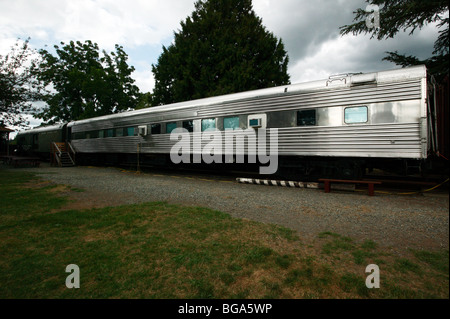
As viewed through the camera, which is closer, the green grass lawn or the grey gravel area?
the green grass lawn

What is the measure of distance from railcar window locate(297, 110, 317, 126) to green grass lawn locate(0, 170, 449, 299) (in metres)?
4.93

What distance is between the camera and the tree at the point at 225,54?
1672 cm

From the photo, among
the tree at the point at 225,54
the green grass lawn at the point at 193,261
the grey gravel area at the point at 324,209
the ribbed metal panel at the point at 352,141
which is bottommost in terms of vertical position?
the green grass lawn at the point at 193,261

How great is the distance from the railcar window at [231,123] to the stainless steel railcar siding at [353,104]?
8.4 inches

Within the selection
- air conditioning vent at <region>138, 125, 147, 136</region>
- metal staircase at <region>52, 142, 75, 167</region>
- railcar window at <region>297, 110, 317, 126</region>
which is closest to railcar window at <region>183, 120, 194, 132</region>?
air conditioning vent at <region>138, 125, 147, 136</region>

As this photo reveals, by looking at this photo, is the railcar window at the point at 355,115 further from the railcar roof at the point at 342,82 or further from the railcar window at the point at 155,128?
the railcar window at the point at 155,128

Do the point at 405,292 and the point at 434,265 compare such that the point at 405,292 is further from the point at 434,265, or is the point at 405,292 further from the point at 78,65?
the point at 78,65

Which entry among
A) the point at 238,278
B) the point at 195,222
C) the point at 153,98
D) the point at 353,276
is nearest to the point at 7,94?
the point at 153,98

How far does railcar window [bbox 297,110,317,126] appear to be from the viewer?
7.63 meters

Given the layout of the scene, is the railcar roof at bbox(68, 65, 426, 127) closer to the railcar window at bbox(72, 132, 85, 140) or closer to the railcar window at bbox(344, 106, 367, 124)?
the railcar window at bbox(344, 106, 367, 124)

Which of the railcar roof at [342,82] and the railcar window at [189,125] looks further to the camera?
the railcar window at [189,125]

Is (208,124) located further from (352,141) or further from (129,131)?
(129,131)

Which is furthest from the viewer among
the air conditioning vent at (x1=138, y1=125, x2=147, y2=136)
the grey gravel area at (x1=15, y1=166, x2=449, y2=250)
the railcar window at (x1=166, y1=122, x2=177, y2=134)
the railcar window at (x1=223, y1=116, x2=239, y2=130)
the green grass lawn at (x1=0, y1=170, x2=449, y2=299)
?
the air conditioning vent at (x1=138, y1=125, x2=147, y2=136)

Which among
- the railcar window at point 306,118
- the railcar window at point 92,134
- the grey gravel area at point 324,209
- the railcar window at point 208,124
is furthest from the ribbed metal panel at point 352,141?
the railcar window at point 92,134
